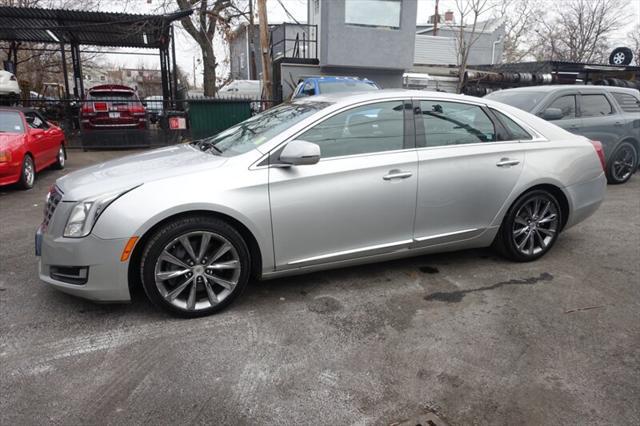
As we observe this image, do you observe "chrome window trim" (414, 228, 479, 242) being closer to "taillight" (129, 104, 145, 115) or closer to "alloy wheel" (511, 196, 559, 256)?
"alloy wheel" (511, 196, 559, 256)

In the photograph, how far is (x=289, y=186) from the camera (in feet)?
10.6

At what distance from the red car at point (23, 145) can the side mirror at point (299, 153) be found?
5922 mm

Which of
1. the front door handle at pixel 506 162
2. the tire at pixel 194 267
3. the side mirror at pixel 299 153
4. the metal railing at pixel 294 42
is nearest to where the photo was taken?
the tire at pixel 194 267

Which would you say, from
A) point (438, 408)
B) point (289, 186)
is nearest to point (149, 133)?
point (289, 186)

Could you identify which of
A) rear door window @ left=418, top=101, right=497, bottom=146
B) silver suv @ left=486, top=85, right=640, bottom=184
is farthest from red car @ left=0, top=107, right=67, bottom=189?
silver suv @ left=486, top=85, right=640, bottom=184

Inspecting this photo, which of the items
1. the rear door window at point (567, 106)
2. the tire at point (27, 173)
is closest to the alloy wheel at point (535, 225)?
the rear door window at point (567, 106)

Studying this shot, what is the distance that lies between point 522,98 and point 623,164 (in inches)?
104

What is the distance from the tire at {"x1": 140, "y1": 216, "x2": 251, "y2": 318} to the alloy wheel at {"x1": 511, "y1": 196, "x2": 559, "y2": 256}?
2583mm

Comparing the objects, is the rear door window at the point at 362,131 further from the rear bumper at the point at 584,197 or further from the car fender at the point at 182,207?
the rear bumper at the point at 584,197

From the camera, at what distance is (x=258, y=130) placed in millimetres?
3742

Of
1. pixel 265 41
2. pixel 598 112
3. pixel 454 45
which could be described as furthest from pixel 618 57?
pixel 265 41

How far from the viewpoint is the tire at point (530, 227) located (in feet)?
13.5

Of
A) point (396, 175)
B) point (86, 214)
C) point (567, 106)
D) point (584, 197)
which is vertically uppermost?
point (567, 106)

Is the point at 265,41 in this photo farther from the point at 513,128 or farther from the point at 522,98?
the point at 513,128
